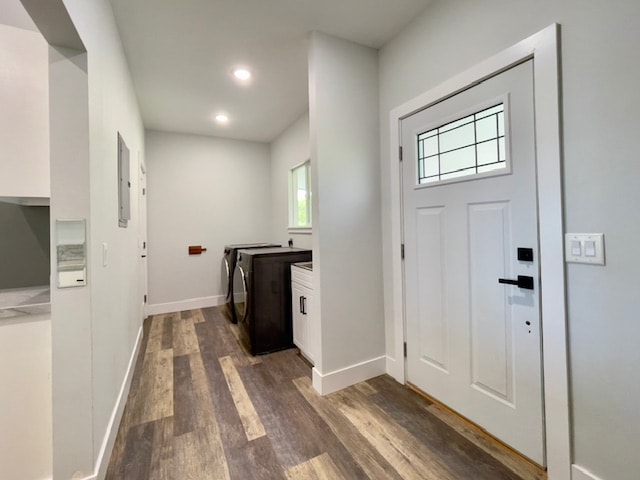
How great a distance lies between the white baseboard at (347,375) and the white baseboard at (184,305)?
8.67 ft

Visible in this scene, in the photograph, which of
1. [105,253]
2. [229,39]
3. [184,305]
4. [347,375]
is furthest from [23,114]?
[184,305]

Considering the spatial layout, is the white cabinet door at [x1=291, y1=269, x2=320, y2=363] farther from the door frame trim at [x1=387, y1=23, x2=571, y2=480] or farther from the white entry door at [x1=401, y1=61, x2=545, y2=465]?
the door frame trim at [x1=387, y1=23, x2=571, y2=480]

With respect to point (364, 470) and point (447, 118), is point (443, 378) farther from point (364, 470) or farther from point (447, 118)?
point (447, 118)

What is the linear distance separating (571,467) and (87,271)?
7.40ft

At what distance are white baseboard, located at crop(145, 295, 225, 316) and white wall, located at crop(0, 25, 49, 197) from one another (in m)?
2.92

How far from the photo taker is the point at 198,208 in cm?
419

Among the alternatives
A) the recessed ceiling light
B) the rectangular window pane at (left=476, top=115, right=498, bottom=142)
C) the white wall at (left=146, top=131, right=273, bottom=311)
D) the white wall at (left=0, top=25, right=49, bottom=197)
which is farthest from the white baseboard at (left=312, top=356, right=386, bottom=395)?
the white wall at (left=146, top=131, right=273, bottom=311)

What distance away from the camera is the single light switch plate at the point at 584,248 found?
113cm

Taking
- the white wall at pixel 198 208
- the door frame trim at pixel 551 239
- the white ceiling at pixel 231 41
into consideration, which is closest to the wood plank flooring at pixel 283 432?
the door frame trim at pixel 551 239

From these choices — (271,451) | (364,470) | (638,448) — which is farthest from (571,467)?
(271,451)

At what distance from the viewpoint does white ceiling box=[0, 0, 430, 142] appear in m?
1.79

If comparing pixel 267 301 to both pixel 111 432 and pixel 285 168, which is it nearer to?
pixel 111 432

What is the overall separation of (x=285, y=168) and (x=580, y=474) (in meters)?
3.93

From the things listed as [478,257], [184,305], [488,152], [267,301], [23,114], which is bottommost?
[184,305]
